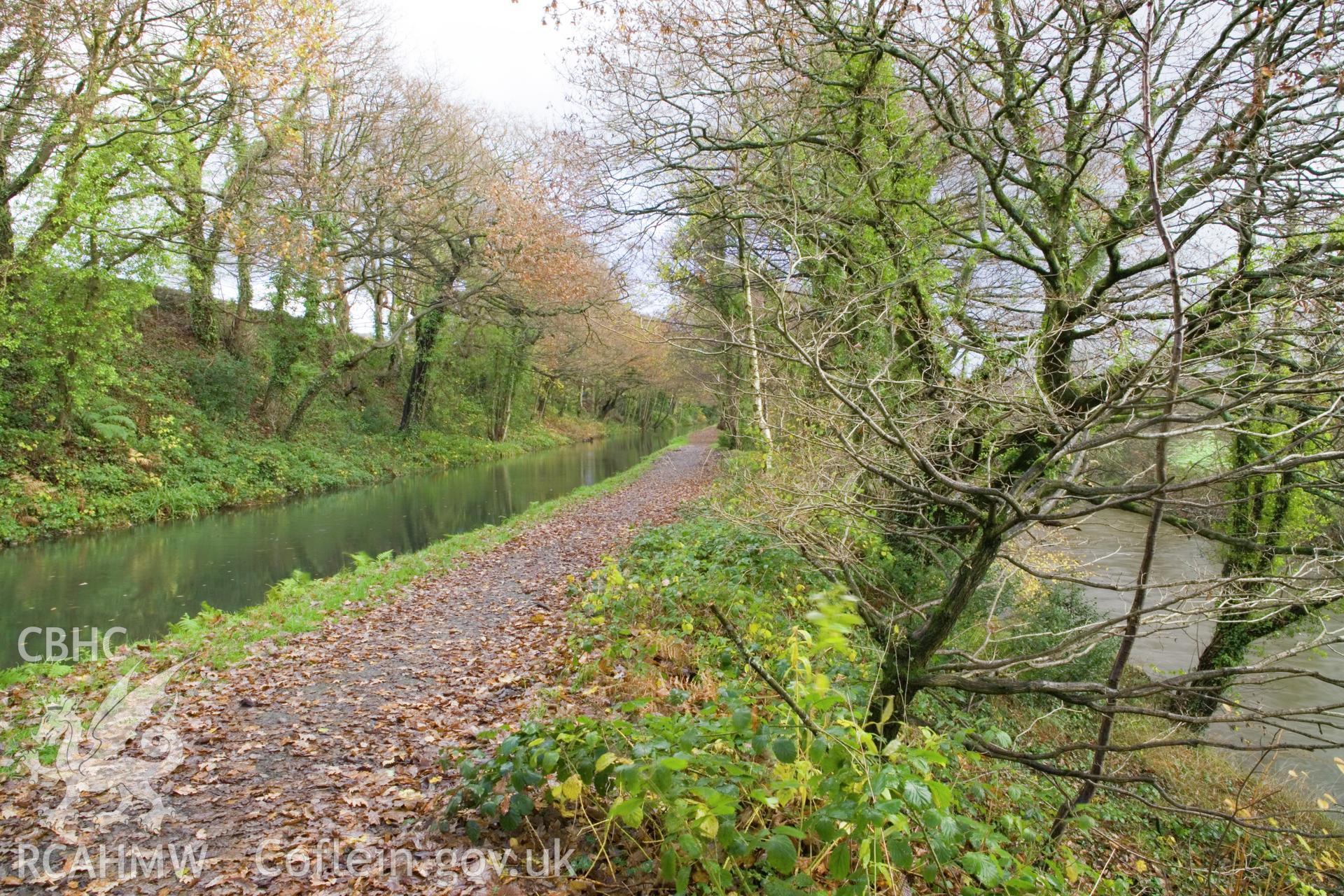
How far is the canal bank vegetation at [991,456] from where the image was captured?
2.62 metres

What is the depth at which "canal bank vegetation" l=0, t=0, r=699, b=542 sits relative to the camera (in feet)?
35.8

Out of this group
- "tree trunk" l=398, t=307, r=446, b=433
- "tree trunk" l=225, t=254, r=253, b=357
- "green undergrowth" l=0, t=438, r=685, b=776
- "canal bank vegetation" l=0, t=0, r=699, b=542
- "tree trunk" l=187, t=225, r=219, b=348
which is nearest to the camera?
"green undergrowth" l=0, t=438, r=685, b=776

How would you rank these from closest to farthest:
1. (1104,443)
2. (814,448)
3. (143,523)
A: (1104,443) < (814,448) < (143,523)

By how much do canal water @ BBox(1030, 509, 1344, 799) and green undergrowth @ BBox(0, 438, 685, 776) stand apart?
6.65 meters

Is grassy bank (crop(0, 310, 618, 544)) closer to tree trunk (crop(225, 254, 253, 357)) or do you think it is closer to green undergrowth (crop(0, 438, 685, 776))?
tree trunk (crop(225, 254, 253, 357))

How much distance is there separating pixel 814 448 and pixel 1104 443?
5147 millimetres

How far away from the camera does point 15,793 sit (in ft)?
12.1

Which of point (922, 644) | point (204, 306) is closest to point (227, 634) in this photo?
point (922, 644)

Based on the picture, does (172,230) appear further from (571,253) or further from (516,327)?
(516,327)

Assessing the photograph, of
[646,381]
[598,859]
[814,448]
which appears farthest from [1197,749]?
[646,381]

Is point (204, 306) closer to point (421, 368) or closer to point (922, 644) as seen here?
point (421, 368)

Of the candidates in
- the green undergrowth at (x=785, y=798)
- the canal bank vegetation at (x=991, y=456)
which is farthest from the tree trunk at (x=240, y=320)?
the green undergrowth at (x=785, y=798)

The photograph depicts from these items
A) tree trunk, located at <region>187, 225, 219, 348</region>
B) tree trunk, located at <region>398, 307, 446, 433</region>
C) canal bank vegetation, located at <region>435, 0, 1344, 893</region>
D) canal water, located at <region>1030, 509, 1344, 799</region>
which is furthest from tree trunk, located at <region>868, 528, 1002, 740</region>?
tree trunk, located at <region>398, 307, 446, 433</region>

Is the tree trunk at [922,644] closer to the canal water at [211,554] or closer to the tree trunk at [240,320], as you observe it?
the canal water at [211,554]
